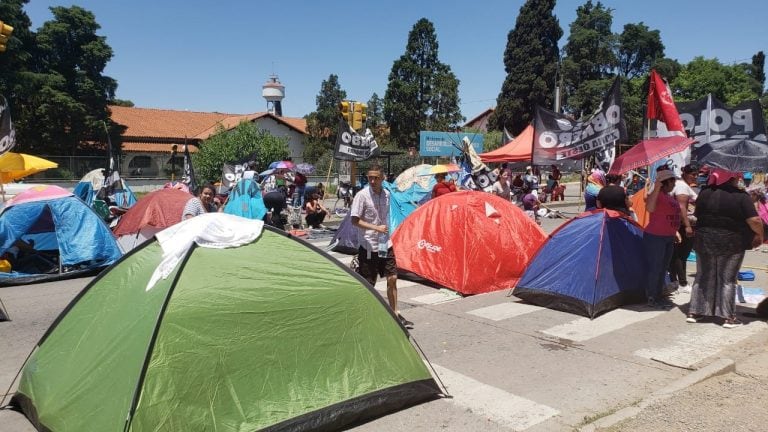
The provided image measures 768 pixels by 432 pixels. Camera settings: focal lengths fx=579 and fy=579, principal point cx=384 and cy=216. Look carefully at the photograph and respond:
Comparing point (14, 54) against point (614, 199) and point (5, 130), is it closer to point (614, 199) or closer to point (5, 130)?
point (5, 130)

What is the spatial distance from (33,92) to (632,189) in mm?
34121

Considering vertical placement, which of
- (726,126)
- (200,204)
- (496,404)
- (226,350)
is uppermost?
(726,126)

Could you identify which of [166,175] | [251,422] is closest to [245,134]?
[166,175]

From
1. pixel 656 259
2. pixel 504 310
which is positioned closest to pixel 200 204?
pixel 504 310

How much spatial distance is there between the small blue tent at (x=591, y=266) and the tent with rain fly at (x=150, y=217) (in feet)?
23.2

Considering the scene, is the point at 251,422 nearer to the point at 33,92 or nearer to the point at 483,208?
the point at 483,208

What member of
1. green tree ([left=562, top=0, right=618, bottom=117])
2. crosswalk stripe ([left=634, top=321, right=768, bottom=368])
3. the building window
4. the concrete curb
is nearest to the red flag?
crosswalk stripe ([left=634, top=321, right=768, bottom=368])

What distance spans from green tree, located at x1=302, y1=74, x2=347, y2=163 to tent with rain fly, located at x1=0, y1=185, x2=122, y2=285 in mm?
39513

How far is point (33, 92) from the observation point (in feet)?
116

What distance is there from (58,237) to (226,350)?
24.2 feet

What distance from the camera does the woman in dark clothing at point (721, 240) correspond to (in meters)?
6.37

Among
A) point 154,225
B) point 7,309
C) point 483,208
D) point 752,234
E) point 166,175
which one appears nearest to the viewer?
point 752,234

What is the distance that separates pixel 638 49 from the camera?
61688 mm

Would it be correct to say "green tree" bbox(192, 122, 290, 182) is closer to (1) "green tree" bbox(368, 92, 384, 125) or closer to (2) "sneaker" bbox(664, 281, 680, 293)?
(1) "green tree" bbox(368, 92, 384, 125)
